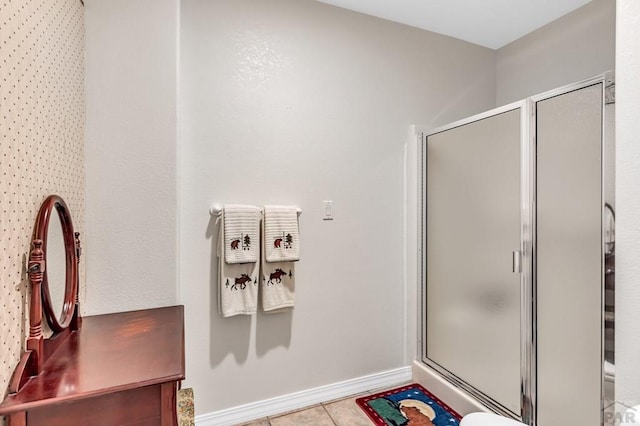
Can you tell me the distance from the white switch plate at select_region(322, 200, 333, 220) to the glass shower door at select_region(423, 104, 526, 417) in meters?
0.72

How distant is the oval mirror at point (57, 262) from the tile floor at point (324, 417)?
49.0 inches

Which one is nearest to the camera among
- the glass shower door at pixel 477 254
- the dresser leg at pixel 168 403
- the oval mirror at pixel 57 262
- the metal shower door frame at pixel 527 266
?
the dresser leg at pixel 168 403

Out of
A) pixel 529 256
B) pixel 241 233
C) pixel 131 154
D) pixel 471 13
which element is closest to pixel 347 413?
pixel 241 233

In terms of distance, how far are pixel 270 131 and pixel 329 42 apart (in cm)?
72

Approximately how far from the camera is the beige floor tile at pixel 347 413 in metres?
1.92

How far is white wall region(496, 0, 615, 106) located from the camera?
204 centimetres

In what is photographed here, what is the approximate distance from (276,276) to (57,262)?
1.07 meters

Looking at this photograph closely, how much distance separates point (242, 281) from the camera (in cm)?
187

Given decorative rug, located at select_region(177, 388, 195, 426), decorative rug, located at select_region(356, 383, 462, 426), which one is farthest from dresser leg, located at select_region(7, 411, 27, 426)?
decorative rug, located at select_region(356, 383, 462, 426)

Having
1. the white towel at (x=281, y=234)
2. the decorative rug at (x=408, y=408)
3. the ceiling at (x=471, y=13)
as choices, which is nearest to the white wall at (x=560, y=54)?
the ceiling at (x=471, y=13)

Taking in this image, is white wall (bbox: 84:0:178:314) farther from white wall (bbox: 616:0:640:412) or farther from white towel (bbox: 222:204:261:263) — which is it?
white wall (bbox: 616:0:640:412)

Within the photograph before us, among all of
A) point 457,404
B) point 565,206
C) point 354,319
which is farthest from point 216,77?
point 457,404

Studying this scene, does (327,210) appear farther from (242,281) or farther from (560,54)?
(560,54)

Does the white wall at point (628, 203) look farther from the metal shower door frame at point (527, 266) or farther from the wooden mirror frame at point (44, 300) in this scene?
the wooden mirror frame at point (44, 300)
